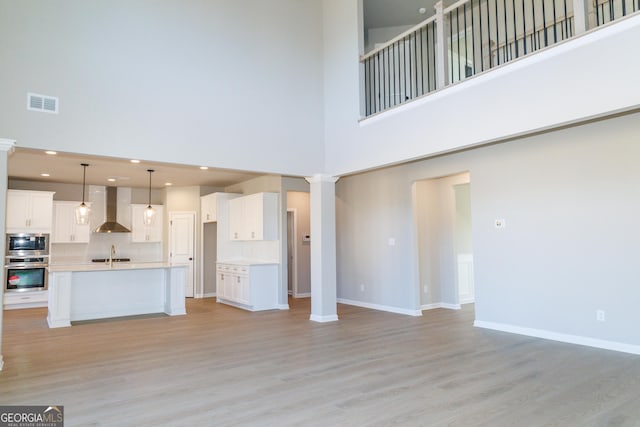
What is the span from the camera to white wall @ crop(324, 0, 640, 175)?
3.47 m

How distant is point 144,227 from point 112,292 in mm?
3194

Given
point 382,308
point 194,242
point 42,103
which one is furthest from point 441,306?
point 42,103

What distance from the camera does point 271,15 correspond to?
6547 mm

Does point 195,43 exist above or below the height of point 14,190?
above

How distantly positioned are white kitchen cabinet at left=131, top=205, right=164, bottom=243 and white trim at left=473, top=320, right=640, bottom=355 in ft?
25.0

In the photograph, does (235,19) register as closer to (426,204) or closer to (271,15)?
(271,15)

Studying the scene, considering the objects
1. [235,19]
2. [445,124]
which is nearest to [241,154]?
[235,19]

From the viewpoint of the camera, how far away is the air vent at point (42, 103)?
14.9 feet

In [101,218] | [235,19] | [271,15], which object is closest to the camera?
[235,19]

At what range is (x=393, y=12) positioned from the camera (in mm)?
7926

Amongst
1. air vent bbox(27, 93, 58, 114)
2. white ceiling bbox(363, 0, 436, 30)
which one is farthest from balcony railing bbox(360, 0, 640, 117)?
air vent bbox(27, 93, 58, 114)

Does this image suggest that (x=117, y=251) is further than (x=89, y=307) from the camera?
Yes

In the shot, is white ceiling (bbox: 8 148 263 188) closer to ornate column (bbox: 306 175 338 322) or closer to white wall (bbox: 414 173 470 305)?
ornate column (bbox: 306 175 338 322)

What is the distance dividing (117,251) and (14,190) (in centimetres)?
251
